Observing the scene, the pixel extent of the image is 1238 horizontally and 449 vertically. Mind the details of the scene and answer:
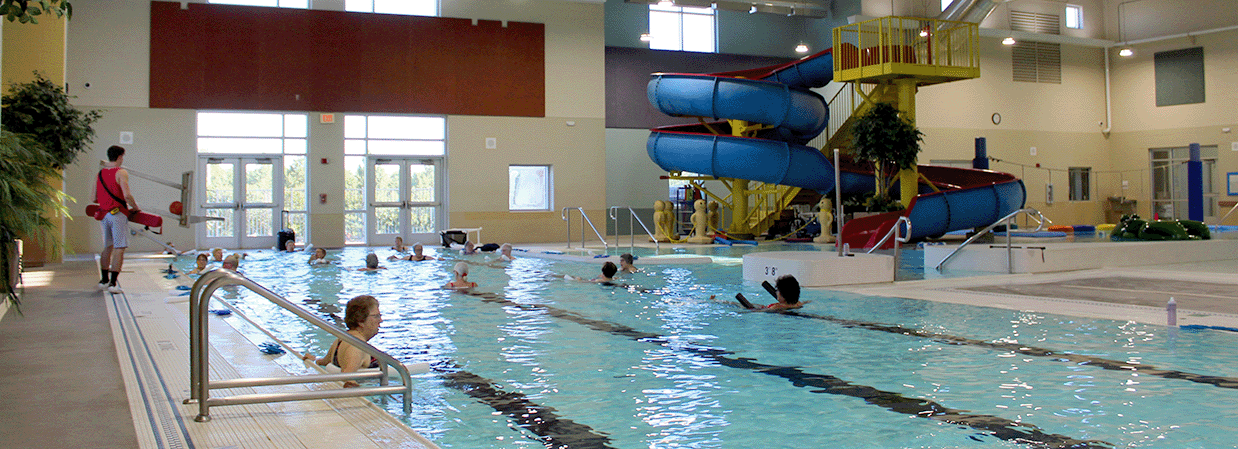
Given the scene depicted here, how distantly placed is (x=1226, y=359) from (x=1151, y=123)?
79.8ft

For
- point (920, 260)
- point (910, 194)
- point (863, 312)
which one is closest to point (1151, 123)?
point (910, 194)

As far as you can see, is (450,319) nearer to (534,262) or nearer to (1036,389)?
(1036,389)

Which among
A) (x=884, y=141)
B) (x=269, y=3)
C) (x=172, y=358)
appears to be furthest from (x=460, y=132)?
(x=172, y=358)

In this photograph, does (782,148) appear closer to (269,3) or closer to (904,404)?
(269,3)

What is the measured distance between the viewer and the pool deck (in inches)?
110

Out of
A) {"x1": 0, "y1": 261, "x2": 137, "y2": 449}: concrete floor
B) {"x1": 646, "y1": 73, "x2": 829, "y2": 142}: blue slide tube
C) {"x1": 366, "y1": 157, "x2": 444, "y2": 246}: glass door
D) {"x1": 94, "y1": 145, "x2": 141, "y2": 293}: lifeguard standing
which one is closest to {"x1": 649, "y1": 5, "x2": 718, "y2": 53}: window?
{"x1": 646, "y1": 73, "x2": 829, "y2": 142}: blue slide tube

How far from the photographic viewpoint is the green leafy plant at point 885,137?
53.8 feet

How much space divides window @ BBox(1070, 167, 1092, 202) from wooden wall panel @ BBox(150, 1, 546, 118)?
55.3 ft

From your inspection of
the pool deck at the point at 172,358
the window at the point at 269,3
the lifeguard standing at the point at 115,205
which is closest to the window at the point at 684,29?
the window at the point at 269,3

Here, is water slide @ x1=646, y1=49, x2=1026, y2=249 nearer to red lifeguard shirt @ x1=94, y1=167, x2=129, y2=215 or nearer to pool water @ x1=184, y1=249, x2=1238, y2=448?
pool water @ x1=184, y1=249, x2=1238, y2=448

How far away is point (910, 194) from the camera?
17.2 m

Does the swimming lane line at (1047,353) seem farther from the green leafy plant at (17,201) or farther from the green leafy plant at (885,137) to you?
the green leafy plant at (885,137)

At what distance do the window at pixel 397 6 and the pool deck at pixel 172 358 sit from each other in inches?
440

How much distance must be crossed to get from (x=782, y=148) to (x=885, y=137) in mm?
1965
